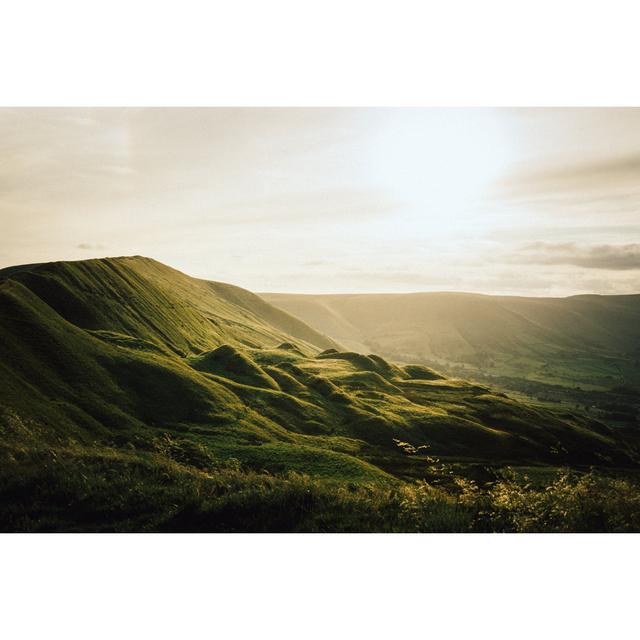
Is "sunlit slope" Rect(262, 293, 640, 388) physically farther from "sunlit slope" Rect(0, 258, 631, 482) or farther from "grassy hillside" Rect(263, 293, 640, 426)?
"sunlit slope" Rect(0, 258, 631, 482)

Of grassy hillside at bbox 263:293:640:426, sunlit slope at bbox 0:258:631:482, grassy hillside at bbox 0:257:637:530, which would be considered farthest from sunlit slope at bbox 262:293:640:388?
grassy hillside at bbox 0:257:637:530

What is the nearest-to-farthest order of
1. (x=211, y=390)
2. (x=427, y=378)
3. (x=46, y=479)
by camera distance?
1. (x=46, y=479)
2. (x=211, y=390)
3. (x=427, y=378)

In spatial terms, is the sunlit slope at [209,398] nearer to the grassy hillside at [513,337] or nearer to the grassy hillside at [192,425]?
the grassy hillside at [192,425]

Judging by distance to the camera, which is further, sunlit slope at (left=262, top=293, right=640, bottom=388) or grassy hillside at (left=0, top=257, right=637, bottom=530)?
sunlit slope at (left=262, top=293, right=640, bottom=388)

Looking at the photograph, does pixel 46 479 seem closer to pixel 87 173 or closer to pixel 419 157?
pixel 87 173

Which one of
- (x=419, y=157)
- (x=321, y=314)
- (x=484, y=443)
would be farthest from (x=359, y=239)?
(x=321, y=314)

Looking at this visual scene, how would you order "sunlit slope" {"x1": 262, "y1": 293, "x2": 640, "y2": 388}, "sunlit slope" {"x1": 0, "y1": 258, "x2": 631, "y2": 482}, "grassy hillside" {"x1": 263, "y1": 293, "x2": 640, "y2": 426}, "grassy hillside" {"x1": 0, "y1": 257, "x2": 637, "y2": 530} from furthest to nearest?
"sunlit slope" {"x1": 262, "y1": 293, "x2": 640, "y2": 388}, "grassy hillside" {"x1": 263, "y1": 293, "x2": 640, "y2": 426}, "sunlit slope" {"x1": 0, "y1": 258, "x2": 631, "y2": 482}, "grassy hillside" {"x1": 0, "y1": 257, "x2": 637, "y2": 530}

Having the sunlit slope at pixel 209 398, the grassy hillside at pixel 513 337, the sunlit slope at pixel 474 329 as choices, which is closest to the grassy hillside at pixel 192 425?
the sunlit slope at pixel 209 398
